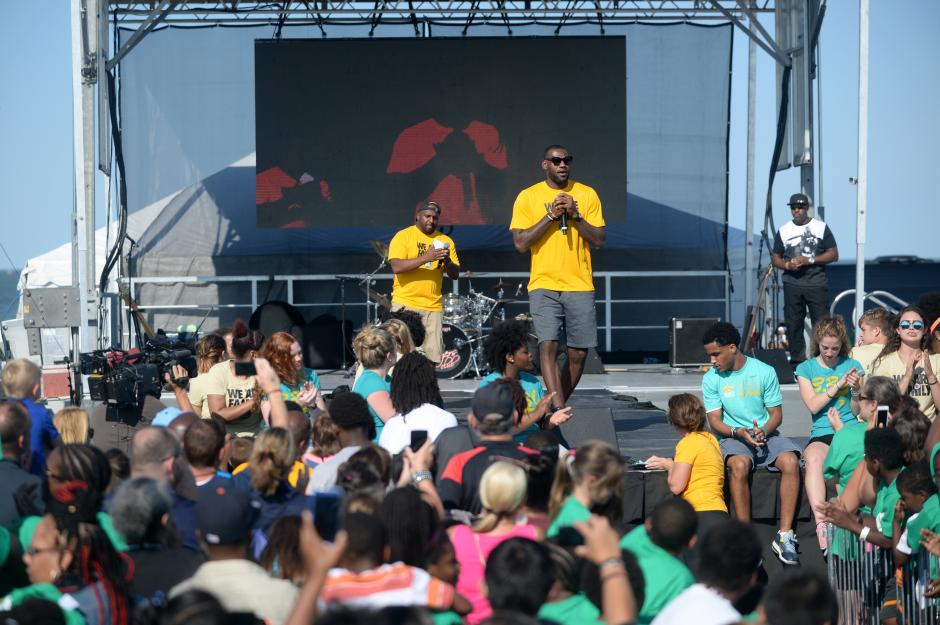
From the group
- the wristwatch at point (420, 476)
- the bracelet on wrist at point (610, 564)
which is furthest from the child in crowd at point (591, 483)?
the wristwatch at point (420, 476)

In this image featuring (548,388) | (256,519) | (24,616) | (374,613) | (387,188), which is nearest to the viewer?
(374,613)

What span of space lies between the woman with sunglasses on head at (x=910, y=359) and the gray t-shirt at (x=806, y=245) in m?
4.13

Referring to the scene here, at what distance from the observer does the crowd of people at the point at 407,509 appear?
3.23 metres

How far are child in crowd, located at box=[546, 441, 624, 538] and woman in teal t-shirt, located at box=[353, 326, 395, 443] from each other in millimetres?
1907

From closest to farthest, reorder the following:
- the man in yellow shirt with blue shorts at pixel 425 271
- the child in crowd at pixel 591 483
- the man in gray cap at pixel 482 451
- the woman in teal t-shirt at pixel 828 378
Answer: the child in crowd at pixel 591 483, the man in gray cap at pixel 482 451, the woman in teal t-shirt at pixel 828 378, the man in yellow shirt with blue shorts at pixel 425 271

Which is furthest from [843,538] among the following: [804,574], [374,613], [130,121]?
[130,121]

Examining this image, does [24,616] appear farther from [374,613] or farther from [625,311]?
[625,311]

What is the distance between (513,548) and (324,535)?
2.06ft


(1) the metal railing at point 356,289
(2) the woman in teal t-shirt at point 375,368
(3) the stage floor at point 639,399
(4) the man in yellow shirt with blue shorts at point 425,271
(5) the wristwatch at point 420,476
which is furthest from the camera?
(1) the metal railing at point 356,289

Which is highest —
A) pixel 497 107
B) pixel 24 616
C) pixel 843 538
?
pixel 497 107

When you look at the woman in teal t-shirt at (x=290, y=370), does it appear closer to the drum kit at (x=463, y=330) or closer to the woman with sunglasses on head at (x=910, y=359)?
the woman with sunglasses on head at (x=910, y=359)

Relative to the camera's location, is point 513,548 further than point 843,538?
No

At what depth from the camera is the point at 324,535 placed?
3584mm

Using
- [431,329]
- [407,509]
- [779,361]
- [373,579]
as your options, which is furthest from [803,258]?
[373,579]
